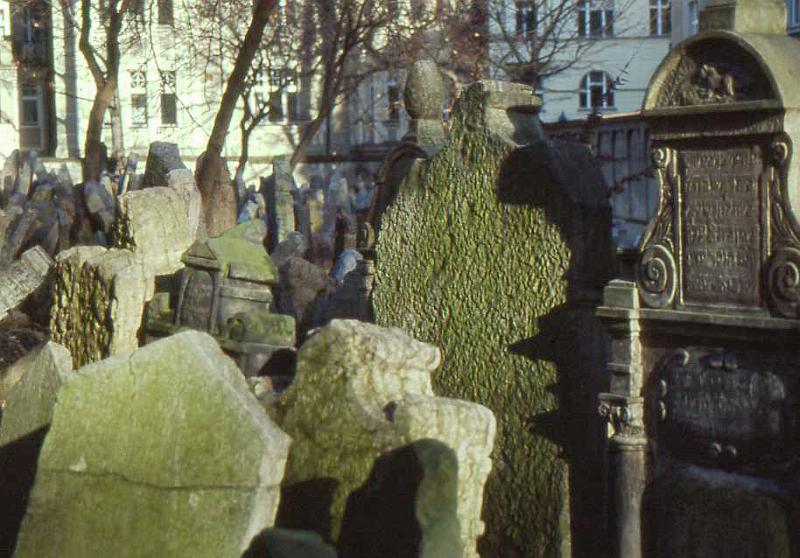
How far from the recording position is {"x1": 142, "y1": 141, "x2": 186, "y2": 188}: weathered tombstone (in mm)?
12719

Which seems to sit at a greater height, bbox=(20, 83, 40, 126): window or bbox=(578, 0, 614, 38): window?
bbox=(578, 0, 614, 38): window

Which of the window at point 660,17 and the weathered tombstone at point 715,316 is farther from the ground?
the window at point 660,17

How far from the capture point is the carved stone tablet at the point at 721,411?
5555mm

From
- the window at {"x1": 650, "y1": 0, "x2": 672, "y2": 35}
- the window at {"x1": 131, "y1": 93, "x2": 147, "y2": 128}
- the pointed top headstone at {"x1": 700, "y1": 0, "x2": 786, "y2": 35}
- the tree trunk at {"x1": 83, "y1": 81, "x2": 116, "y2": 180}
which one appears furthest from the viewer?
the window at {"x1": 650, "y1": 0, "x2": 672, "y2": 35}

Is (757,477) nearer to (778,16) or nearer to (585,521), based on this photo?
(585,521)

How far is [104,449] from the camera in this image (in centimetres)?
466

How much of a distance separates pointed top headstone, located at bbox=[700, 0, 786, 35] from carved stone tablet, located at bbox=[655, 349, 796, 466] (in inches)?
49.8

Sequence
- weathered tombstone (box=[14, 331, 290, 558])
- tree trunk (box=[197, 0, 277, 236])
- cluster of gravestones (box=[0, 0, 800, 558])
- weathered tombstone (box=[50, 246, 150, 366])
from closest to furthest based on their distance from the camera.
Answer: weathered tombstone (box=[14, 331, 290, 558])
cluster of gravestones (box=[0, 0, 800, 558])
weathered tombstone (box=[50, 246, 150, 366])
tree trunk (box=[197, 0, 277, 236])

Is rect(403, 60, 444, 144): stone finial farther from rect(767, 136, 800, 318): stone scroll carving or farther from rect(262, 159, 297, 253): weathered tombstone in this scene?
rect(262, 159, 297, 253): weathered tombstone

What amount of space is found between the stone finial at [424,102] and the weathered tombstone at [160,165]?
376cm

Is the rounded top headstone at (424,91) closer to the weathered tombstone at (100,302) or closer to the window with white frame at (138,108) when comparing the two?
the weathered tombstone at (100,302)

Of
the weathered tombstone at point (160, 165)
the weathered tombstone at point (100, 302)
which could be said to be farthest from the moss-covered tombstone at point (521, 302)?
the weathered tombstone at point (160, 165)

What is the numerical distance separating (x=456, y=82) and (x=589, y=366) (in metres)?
20.9

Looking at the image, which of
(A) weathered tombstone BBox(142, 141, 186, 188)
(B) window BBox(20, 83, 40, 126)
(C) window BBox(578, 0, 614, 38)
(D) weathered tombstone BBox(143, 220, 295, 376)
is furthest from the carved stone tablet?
(B) window BBox(20, 83, 40, 126)
